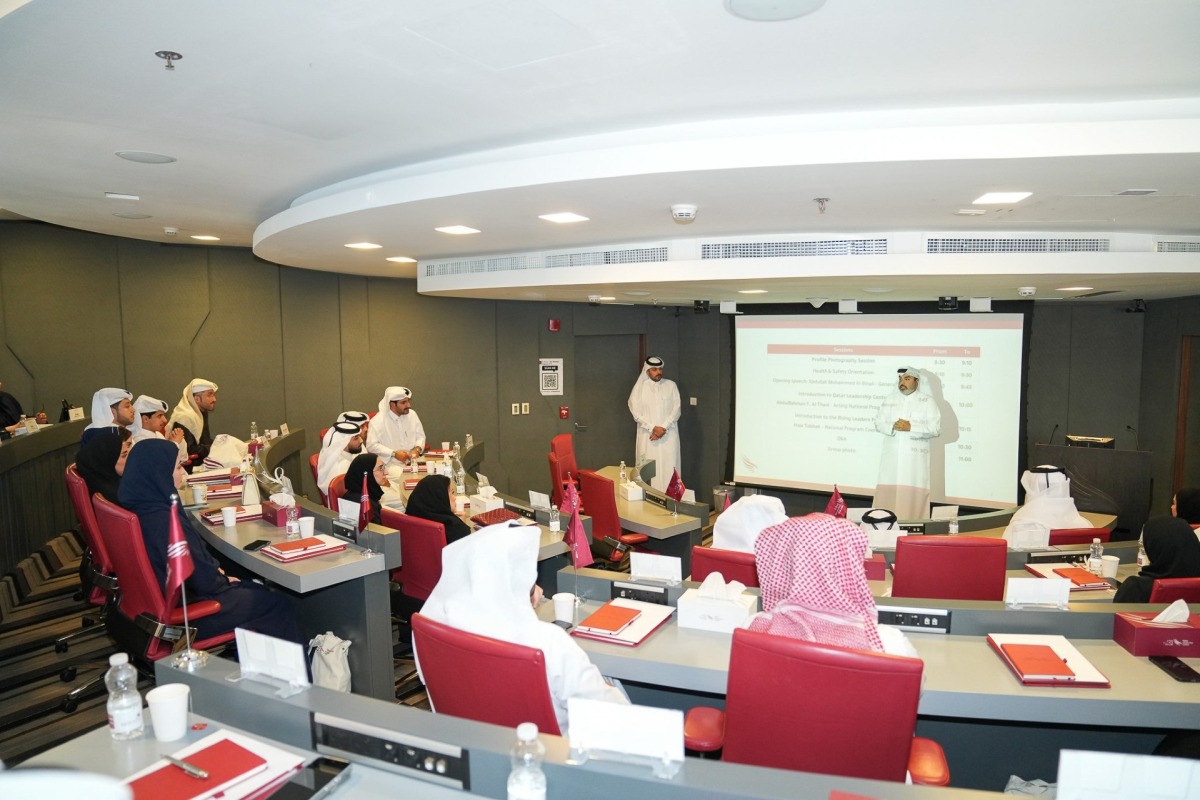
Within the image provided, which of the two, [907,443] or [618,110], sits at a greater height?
[618,110]

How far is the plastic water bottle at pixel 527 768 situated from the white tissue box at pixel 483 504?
10.3 feet

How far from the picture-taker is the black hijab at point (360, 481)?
14.3 ft

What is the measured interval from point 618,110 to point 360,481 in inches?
116

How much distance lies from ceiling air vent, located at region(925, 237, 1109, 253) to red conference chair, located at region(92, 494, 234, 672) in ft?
14.1

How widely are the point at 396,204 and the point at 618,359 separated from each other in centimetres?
670

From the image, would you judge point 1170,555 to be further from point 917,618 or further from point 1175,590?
point 917,618

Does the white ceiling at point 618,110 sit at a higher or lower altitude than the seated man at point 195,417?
higher

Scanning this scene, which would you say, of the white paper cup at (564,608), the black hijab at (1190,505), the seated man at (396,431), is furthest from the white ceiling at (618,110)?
the seated man at (396,431)

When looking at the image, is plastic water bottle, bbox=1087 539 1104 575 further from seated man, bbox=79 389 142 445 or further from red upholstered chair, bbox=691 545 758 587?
seated man, bbox=79 389 142 445

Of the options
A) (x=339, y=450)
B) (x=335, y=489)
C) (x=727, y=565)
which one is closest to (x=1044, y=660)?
(x=727, y=565)

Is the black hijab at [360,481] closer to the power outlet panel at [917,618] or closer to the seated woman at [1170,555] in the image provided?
the power outlet panel at [917,618]

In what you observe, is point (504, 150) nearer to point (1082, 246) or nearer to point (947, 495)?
point (1082, 246)

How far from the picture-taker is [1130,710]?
6.59ft

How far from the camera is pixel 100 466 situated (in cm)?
418
